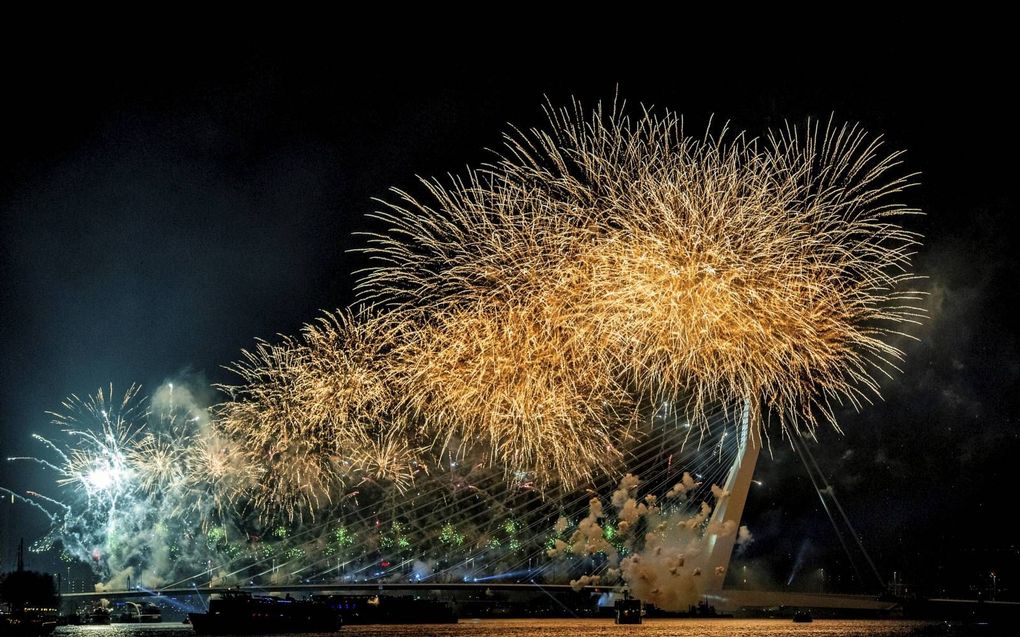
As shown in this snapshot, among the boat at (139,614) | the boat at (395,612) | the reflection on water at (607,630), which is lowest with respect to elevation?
the reflection on water at (607,630)

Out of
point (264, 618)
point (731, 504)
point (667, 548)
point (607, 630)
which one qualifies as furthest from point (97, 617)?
point (731, 504)

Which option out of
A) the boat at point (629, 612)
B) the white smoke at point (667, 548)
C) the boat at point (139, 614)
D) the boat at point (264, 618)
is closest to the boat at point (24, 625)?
the boat at point (264, 618)

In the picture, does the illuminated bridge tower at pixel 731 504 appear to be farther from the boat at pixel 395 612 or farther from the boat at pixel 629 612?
the boat at pixel 395 612

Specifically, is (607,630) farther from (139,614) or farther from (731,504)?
(139,614)

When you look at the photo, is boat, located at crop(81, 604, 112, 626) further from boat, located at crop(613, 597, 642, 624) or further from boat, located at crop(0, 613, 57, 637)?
boat, located at crop(613, 597, 642, 624)

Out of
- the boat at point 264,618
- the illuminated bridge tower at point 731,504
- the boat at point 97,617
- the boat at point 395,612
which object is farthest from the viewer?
the boat at point 97,617

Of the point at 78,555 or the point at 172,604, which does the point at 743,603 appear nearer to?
the point at 172,604

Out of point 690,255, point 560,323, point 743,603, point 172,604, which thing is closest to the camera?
point 690,255

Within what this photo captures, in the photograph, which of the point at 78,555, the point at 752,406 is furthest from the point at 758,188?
the point at 78,555
